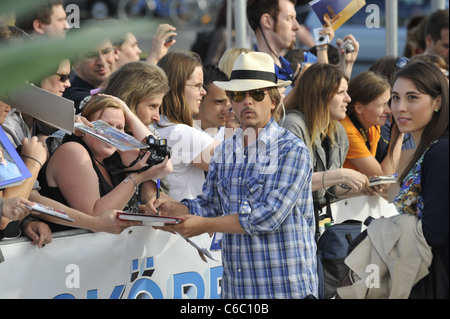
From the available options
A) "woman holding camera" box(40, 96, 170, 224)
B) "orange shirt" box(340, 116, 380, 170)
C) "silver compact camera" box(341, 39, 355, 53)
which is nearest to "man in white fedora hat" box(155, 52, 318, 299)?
"woman holding camera" box(40, 96, 170, 224)

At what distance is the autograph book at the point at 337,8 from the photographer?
17.9 ft

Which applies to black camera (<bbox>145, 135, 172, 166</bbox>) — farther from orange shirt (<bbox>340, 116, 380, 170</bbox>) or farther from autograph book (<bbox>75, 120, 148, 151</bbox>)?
orange shirt (<bbox>340, 116, 380, 170</bbox>)

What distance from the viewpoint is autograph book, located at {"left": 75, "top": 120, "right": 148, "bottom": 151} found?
286 cm

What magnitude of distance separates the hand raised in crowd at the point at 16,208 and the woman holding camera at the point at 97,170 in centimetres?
60

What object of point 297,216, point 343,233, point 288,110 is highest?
point 288,110

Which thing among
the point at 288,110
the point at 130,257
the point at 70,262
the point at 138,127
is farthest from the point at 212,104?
the point at 70,262

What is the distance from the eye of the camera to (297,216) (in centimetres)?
294

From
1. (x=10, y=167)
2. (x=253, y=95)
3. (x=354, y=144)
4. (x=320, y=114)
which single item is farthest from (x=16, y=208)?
(x=354, y=144)

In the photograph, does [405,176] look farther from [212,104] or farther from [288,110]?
[212,104]

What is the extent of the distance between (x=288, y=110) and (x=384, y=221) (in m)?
1.69

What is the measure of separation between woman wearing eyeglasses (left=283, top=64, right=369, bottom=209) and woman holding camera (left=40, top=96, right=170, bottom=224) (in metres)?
1.20

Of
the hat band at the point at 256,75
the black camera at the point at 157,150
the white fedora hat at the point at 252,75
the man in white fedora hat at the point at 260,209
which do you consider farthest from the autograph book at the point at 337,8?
the black camera at the point at 157,150

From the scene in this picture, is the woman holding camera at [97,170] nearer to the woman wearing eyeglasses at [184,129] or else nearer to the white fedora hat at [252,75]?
the woman wearing eyeglasses at [184,129]
